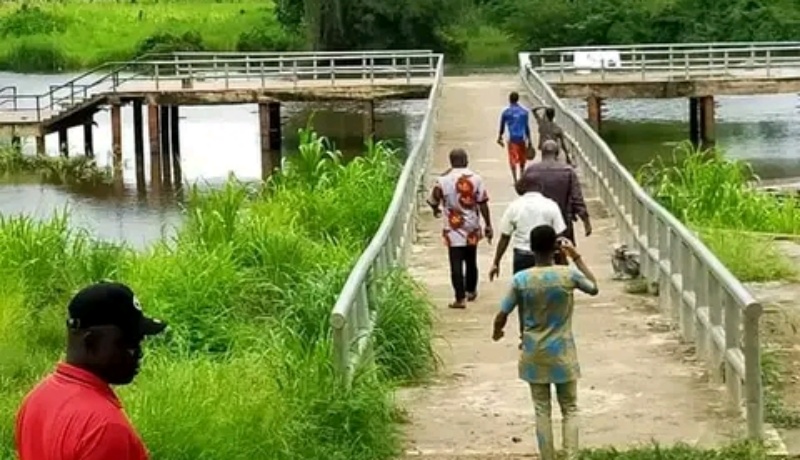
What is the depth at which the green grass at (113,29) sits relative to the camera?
255 feet

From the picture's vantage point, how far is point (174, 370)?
34.1ft

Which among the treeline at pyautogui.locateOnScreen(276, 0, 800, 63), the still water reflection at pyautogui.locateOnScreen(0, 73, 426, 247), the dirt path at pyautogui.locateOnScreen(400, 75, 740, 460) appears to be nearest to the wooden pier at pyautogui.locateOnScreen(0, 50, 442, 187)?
the still water reflection at pyautogui.locateOnScreen(0, 73, 426, 247)

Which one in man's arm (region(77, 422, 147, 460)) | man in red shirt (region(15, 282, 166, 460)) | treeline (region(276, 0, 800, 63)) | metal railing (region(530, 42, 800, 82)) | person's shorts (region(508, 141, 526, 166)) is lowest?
person's shorts (region(508, 141, 526, 166))

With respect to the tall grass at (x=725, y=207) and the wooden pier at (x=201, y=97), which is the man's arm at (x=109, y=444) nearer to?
the tall grass at (x=725, y=207)

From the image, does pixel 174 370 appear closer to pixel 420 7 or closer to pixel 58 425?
pixel 58 425

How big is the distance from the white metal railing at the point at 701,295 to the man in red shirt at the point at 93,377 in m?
5.24

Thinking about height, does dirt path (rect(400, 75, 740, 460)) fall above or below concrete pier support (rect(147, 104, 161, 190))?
below

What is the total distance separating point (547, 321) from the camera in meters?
8.83

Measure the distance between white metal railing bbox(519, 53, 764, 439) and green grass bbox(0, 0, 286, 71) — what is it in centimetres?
5845

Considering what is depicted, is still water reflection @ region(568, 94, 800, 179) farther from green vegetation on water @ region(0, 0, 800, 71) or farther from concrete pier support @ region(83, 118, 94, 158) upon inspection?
concrete pier support @ region(83, 118, 94, 158)

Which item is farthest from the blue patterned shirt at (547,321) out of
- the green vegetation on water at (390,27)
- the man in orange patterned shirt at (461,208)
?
the green vegetation on water at (390,27)

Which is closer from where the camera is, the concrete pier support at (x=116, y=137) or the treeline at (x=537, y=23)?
the concrete pier support at (x=116, y=137)

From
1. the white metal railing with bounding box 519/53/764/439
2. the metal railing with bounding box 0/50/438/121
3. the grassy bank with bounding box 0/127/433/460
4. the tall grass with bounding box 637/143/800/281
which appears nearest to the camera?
the grassy bank with bounding box 0/127/433/460

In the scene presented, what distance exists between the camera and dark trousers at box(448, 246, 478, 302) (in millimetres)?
14250
